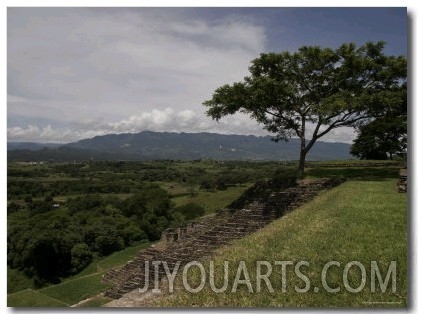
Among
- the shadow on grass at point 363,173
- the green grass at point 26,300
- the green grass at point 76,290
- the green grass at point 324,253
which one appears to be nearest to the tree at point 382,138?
the shadow on grass at point 363,173

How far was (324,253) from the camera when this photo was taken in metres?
10.6

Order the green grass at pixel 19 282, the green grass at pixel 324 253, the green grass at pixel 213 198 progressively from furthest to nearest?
the green grass at pixel 213 198, the green grass at pixel 19 282, the green grass at pixel 324 253

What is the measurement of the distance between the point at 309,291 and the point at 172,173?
132m

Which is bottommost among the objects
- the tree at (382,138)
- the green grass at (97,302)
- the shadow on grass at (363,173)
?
the green grass at (97,302)

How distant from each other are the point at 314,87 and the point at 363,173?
19.5 ft

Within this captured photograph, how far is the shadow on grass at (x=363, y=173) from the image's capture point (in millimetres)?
21938

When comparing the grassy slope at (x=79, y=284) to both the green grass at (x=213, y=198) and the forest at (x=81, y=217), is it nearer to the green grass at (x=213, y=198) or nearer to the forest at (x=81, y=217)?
the green grass at (x=213, y=198)

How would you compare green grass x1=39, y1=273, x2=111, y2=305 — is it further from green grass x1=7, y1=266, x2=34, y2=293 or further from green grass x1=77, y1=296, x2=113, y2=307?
green grass x1=7, y1=266, x2=34, y2=293

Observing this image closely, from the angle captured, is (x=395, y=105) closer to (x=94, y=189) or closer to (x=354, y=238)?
(x=354, y=238)

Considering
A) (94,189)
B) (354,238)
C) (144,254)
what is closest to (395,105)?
(354,238)

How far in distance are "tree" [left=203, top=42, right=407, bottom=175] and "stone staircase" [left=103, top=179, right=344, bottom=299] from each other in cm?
374

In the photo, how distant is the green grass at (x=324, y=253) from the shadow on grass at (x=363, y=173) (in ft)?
21.1

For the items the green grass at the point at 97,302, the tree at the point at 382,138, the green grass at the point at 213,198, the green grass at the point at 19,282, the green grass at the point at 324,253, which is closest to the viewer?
the green grass at the point at 324,253

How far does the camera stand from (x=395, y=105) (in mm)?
20875
